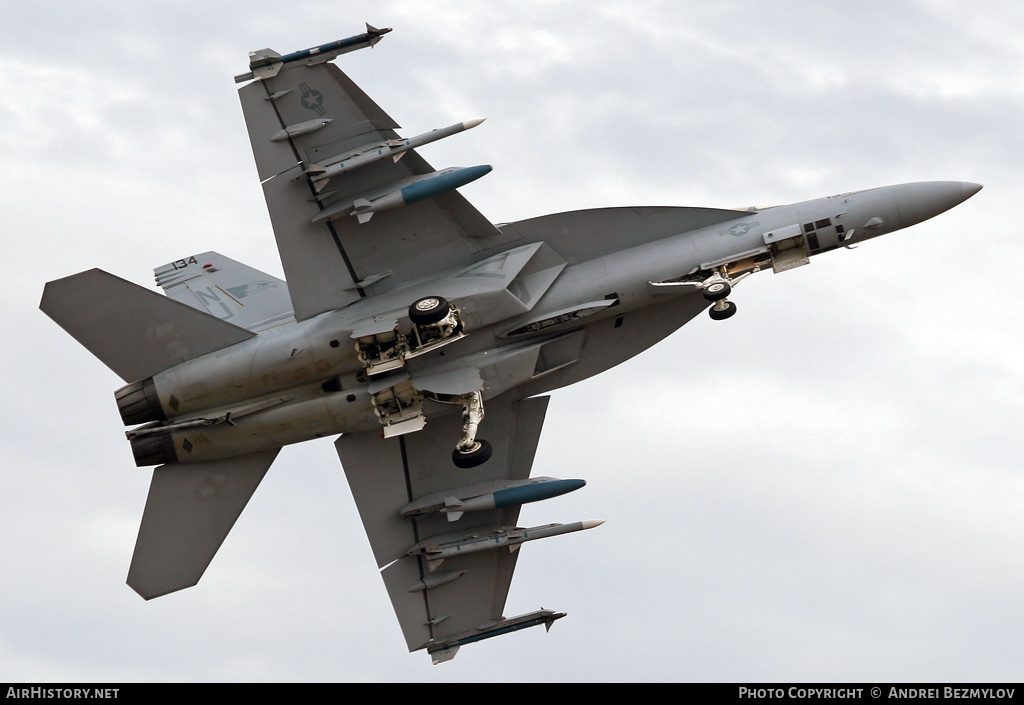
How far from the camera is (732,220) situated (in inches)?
889

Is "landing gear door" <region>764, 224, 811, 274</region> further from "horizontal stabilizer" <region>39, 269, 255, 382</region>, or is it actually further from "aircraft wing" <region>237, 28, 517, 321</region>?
"horizontal stabilizer" <region>39, 269, 255, 382</region>

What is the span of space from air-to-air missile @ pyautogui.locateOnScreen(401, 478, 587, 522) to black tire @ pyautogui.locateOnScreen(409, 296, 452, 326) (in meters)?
3.82

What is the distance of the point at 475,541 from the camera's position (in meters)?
24.4

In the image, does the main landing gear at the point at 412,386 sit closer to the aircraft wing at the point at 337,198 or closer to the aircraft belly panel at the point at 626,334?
the aircraft wing at the point at 337,198

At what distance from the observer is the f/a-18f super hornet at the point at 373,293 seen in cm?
2194

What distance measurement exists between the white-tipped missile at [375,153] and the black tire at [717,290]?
4065 mm

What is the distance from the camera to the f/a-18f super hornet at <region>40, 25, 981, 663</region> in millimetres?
21938

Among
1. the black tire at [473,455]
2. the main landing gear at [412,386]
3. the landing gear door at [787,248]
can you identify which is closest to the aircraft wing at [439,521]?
the main landing gear at [412,386]

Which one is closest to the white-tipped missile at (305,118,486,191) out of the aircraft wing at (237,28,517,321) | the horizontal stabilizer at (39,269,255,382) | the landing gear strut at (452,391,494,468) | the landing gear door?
the aircraft wing at (237,28,517,321)

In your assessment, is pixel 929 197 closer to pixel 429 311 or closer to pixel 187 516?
pixel 429 311

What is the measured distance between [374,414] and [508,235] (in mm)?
3338

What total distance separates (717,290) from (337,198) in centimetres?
569

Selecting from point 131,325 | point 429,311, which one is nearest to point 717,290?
point 429,311
